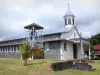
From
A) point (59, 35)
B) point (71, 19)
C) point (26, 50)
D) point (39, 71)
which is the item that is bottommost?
point (39, 71)

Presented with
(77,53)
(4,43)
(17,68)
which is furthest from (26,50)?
(4,43)

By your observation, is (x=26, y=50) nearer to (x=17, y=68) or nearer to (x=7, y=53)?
(x=17, y=68)

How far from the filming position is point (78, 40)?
3475cm

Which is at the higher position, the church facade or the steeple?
the steeple

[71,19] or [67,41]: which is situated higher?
[71,19]

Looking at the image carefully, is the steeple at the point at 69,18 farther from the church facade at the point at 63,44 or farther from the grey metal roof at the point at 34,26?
the grey metal roof at the point at 34,26

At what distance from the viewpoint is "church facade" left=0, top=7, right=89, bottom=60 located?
32312mm

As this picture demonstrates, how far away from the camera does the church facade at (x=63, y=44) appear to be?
106 ft

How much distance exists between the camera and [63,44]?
32719 mm

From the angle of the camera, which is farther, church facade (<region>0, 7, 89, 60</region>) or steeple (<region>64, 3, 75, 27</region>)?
steeple (<region>64, 3, 75, 27</region>)

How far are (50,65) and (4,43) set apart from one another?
3060 centimetres

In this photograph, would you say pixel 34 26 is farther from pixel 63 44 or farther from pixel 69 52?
pixel 69 52

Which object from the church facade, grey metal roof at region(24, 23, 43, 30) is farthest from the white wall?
grey metal roof at region(24, 23, 43, 30)

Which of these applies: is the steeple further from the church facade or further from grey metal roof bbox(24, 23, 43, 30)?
grey metal roof bbox(24, 23, 43, 30)
